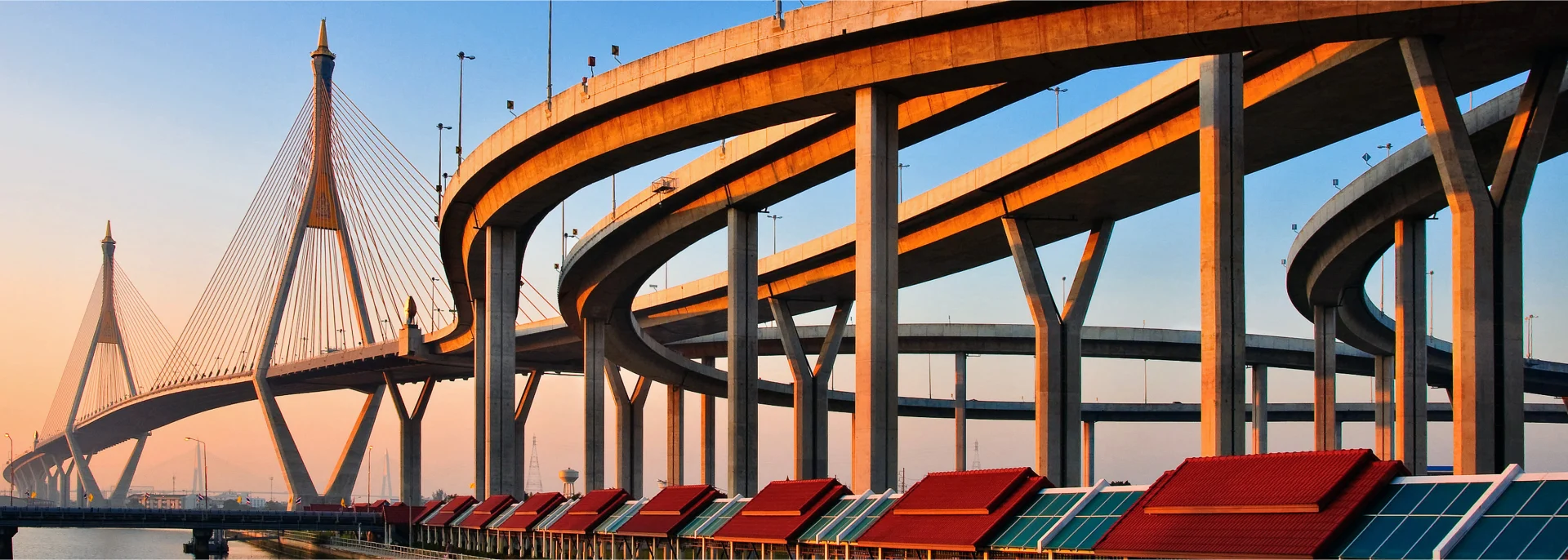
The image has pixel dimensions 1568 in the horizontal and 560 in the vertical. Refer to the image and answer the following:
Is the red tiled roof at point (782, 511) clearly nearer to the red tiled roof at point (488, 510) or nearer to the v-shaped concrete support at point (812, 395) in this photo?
the v-shaped concrete support at point (812, 395)

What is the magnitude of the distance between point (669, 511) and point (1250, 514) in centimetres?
2718

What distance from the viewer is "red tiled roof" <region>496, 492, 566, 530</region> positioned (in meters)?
66.2

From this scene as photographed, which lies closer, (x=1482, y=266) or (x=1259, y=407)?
(x=1482, y=266)

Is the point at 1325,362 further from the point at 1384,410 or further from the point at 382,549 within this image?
the point at 382,549

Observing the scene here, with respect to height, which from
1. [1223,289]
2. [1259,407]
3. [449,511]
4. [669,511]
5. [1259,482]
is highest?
[1223,289]

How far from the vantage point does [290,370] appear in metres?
136

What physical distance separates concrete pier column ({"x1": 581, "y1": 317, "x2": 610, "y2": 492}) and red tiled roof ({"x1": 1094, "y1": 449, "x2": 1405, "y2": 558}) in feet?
181

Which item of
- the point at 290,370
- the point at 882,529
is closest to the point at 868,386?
the point at 882,529

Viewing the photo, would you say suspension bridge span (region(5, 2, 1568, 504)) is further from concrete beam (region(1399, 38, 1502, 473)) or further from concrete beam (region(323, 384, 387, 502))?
concrete beam (region(323, 384, 387, 502))

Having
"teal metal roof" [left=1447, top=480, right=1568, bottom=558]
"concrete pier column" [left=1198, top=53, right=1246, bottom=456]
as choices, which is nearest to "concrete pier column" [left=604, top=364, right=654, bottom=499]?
"concrete pier column" [left=1198, top=53, right=1246, bottom=456]

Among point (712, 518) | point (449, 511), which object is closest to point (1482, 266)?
point (712, 518)

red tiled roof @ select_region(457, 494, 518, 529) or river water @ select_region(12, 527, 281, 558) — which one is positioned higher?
red tiled roof @ select_region(457, 494, 518, 529)

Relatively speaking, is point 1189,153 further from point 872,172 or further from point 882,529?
point 882,529

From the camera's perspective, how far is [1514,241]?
34.2 metres
